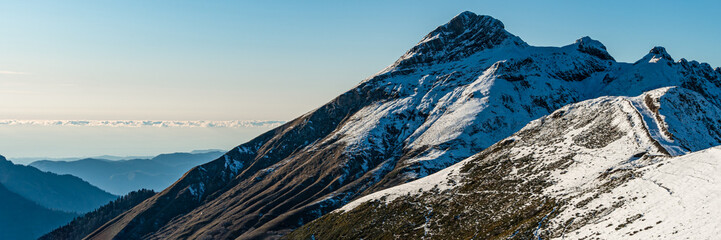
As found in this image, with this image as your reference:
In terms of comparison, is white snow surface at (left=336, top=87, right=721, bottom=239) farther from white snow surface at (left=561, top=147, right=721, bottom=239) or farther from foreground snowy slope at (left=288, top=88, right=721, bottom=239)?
foreground snowy slope at (left=288, top=88, right=721, bottom=239)

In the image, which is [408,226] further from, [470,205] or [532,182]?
[532,182]

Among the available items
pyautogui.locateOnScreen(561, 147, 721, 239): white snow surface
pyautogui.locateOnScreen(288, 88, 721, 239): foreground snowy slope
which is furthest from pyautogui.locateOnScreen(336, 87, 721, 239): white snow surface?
pyautogui.locateOnScreen(288, 88, 721, 239): foreground snowy slope

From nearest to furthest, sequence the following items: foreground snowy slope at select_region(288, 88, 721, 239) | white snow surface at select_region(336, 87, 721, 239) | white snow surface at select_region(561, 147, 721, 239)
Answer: white snow surface at select_region(561, 147, 721, 239) → white snow surface at select_region(336, 87, 721, 239) → foreground snowy slope at select_region(288, 88, 721, 239)

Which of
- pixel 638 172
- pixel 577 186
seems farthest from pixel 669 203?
pixel 577 186

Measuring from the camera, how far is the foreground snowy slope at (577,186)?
77062 millimetres

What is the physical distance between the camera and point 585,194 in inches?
3848

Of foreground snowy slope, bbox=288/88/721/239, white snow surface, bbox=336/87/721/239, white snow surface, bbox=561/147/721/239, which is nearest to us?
white snow surface, bbox=561/147/721/239

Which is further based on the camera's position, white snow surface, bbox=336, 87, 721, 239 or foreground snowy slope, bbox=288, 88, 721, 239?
foreground snowy slope, bbox=288, 88, 721, 239

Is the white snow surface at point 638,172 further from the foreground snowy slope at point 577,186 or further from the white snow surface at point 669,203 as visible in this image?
the foreground snowy slope at point 577,186

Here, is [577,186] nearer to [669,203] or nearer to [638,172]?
[638,172]

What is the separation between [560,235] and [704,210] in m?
21.7

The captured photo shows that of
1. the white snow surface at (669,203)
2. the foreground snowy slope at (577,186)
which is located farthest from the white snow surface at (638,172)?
the foreground snowy slope at (577,186)

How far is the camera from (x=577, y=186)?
10488cm

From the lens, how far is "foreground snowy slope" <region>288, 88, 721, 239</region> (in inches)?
3034
